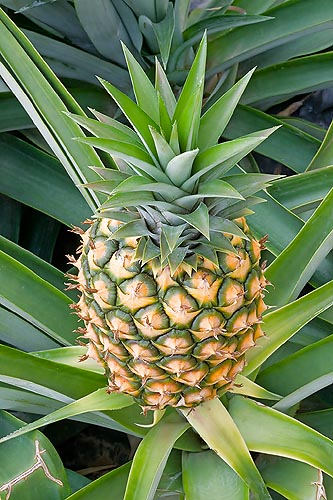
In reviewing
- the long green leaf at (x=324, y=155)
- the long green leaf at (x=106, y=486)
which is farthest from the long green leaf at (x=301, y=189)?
the long green leaf at (x=106, y=486)

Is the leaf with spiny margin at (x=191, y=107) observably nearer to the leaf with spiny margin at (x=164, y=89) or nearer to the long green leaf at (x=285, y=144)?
the leaf with spiny margin at (x=164, y=89)

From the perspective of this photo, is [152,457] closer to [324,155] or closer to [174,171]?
[174,171]

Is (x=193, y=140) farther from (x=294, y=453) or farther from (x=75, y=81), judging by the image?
(x=75, y=81)

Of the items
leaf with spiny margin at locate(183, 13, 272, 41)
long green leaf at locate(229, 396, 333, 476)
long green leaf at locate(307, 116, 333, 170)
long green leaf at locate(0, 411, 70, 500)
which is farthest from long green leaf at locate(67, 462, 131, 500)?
leaf with spiny margin at locate(183, 13, 272, 41)

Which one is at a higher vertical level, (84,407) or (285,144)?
(285,144)

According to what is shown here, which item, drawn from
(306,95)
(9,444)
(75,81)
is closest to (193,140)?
(9,444)

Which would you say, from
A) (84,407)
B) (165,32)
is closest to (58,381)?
(84,407)
